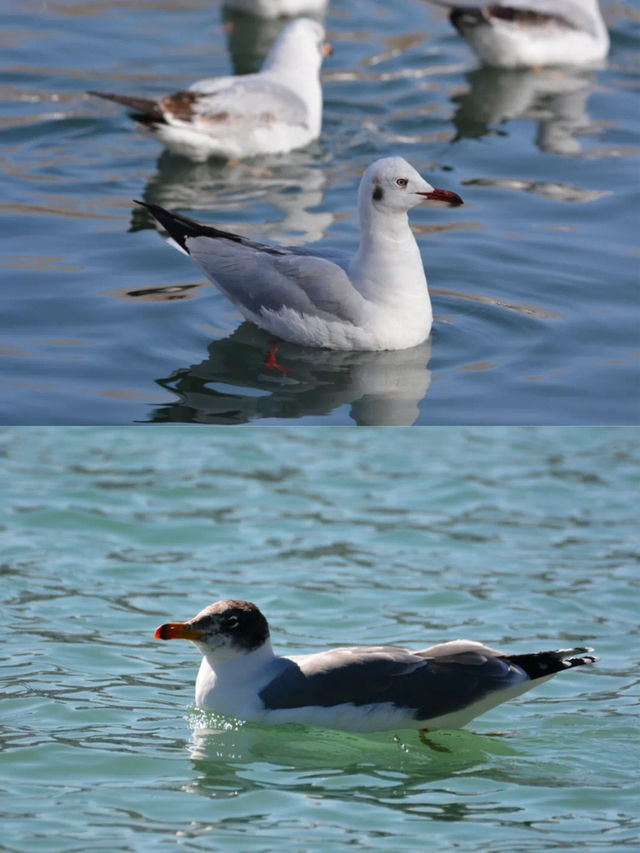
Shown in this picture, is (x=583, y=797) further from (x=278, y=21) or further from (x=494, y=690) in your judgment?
(x=278, y=21)

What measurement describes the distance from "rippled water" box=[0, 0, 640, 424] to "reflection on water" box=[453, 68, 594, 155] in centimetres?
3

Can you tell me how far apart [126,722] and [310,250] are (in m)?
3.10

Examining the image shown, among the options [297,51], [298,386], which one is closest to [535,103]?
[297,51]

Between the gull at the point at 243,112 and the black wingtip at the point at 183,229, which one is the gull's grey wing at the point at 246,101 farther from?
the black wingtip at the point at 183,229

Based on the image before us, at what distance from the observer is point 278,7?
15500mm

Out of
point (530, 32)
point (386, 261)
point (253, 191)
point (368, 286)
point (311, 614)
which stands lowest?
point (311, 614)

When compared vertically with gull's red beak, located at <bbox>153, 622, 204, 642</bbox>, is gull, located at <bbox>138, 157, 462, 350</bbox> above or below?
above

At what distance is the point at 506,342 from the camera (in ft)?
27.9

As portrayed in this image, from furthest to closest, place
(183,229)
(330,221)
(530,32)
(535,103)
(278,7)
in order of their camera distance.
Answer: (278,7)
(530,32)
(535,103)
(330,221)
(183,229)

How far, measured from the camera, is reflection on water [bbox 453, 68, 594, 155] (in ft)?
40.4

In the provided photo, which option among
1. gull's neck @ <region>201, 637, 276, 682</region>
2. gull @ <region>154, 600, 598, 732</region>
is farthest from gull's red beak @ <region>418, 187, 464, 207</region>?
gull's neck @ <region>201, 637, 276, 682</region>

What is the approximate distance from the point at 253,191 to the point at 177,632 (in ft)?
16.0

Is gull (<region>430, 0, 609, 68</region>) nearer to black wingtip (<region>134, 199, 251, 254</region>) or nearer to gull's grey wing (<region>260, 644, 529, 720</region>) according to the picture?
black wingtip (<region>134, 199, 251, 254</region>)

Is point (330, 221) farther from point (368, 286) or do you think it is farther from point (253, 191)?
point (368, 286)
